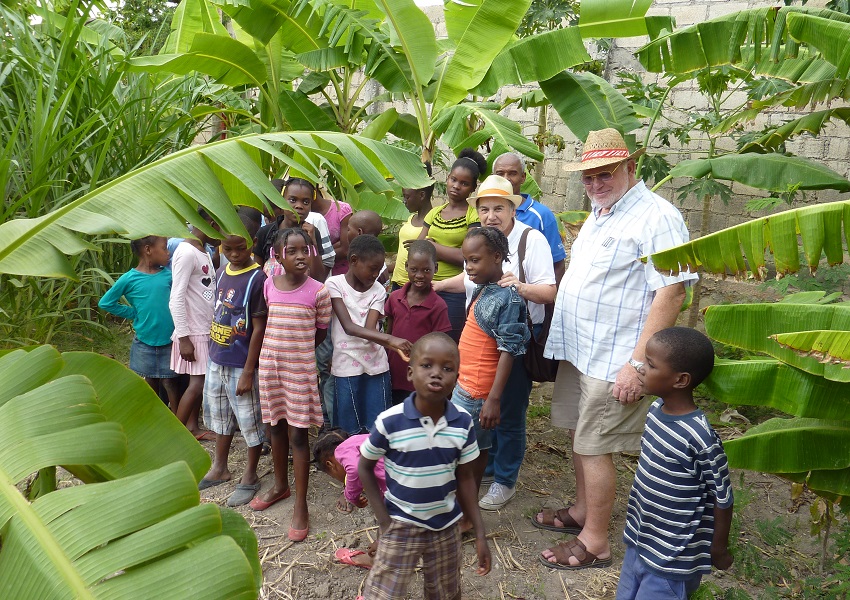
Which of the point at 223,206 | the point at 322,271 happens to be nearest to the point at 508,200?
the point at 322,271

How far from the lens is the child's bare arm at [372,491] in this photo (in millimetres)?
2461

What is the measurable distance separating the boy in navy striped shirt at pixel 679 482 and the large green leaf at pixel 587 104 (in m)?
3.12

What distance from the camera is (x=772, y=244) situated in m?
2.39

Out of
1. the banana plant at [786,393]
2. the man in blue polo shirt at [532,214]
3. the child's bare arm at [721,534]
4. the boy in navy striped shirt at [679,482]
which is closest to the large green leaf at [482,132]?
the man in blue polo shirt at [532,214]

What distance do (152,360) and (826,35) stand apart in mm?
4109

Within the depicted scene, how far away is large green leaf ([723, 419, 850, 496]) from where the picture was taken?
105 inches

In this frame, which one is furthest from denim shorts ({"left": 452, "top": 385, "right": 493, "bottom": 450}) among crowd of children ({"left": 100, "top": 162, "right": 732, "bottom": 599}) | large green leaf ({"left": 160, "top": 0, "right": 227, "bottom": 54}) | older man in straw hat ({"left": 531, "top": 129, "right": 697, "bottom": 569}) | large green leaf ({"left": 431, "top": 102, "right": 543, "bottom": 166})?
large green leaf ({"left": 160, "top": 0, "right": 227, "bottom": 54})

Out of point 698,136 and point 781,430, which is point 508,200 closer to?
point 781,430

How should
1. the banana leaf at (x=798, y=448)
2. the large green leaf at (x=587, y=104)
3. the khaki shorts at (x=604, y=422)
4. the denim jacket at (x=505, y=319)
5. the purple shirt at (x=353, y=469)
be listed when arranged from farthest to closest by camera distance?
the large green leaf at (x=587, y=104) < the denim jacket at (x=505, y=319) < the khaki shorts at (x=604, y=422) < the purple shirt at (x=353, y=469) < the banana leaf at (x=798, y=448)

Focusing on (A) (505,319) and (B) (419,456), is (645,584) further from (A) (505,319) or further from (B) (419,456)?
(A) (505,319)

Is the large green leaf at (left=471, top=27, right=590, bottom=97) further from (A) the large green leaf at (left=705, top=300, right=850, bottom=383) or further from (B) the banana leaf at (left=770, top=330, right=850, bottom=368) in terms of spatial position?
(B) the banana leaf at (left=770, top=330, right=850, bottom=368)

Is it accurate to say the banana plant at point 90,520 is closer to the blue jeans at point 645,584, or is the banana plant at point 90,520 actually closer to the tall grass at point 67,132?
the blue jeans at point 645,584

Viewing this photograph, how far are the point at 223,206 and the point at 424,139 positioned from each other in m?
3.41

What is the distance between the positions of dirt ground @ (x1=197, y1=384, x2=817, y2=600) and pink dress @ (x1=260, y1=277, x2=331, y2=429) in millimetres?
565
